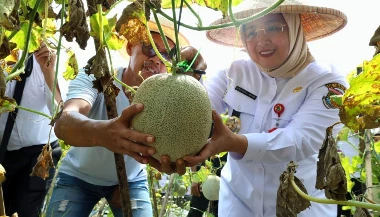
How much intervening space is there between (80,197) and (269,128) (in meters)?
0.81

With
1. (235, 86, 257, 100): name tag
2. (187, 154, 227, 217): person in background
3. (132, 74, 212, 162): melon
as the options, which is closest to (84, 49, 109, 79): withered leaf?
(132, 74, 212, 162): melon

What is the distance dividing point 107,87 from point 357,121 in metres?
0.48

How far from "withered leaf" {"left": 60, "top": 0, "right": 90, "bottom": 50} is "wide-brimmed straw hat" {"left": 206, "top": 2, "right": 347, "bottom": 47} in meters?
0.96

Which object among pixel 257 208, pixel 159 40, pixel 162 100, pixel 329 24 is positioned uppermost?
pixel 329 24

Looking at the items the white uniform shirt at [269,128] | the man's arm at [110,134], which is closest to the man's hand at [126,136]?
the man's arm at [110,134]

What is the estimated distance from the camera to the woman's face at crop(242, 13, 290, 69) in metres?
1.69

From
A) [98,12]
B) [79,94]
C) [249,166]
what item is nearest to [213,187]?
[249,166]

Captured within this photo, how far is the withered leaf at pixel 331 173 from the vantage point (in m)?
0.78

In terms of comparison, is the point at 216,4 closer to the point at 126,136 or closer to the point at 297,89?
the point at 126,136

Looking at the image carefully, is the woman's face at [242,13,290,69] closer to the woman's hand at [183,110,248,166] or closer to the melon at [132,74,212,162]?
the woman's hand at [183,110,248,166]

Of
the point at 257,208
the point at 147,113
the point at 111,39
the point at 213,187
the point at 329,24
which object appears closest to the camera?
the point at 147,113

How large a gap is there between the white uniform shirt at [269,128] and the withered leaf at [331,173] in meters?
0.61

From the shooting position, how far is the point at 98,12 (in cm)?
90

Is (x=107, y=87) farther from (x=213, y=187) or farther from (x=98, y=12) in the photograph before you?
(x=213, y=187)
